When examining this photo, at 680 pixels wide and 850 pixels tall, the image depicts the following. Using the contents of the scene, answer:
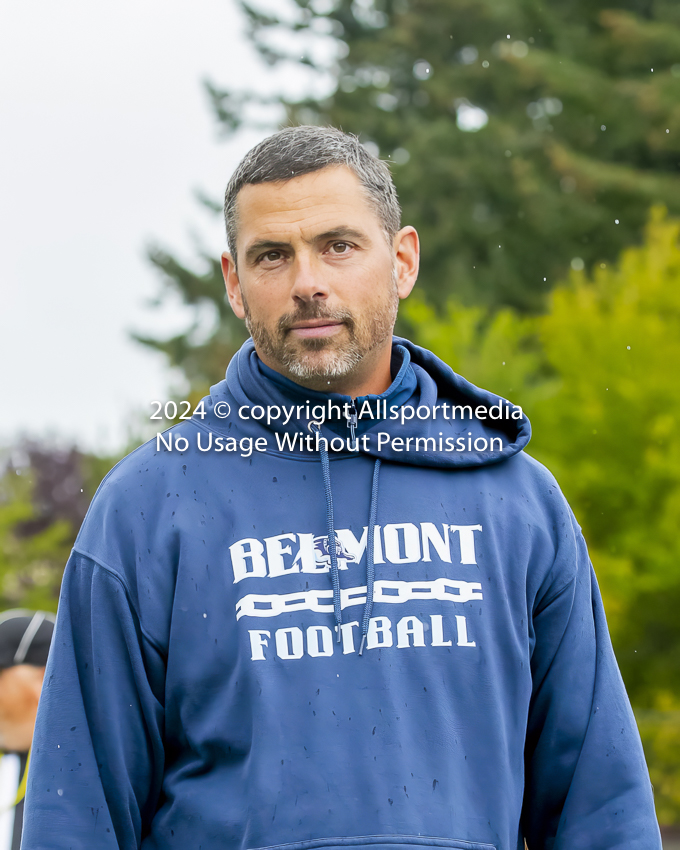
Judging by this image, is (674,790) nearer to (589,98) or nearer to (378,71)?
(589,98)

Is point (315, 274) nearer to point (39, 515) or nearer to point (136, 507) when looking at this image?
point (136, 507)

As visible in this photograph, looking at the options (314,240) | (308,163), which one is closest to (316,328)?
(314,240)

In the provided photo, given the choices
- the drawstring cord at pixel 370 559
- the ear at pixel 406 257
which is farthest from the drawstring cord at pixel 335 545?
the ear at pixel 406 257

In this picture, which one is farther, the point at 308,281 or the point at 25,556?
the point at 25,556

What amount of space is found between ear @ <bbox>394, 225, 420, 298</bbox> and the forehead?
141 millimetres

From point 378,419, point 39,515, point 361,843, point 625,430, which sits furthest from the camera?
point 39,515

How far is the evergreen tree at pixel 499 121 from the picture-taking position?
59.2ft

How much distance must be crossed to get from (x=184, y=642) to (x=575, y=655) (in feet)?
2.46

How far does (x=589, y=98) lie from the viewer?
18.3 metres

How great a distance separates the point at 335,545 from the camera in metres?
1.94

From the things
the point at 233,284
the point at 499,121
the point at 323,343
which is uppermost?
the point at 499,121

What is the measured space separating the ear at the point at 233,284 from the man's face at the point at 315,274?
6cm

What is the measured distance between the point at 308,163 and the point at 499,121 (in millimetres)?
18309

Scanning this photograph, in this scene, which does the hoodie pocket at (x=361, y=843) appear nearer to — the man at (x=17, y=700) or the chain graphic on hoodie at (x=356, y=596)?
the chain graphic on hoodie at (x=356, y=596)
